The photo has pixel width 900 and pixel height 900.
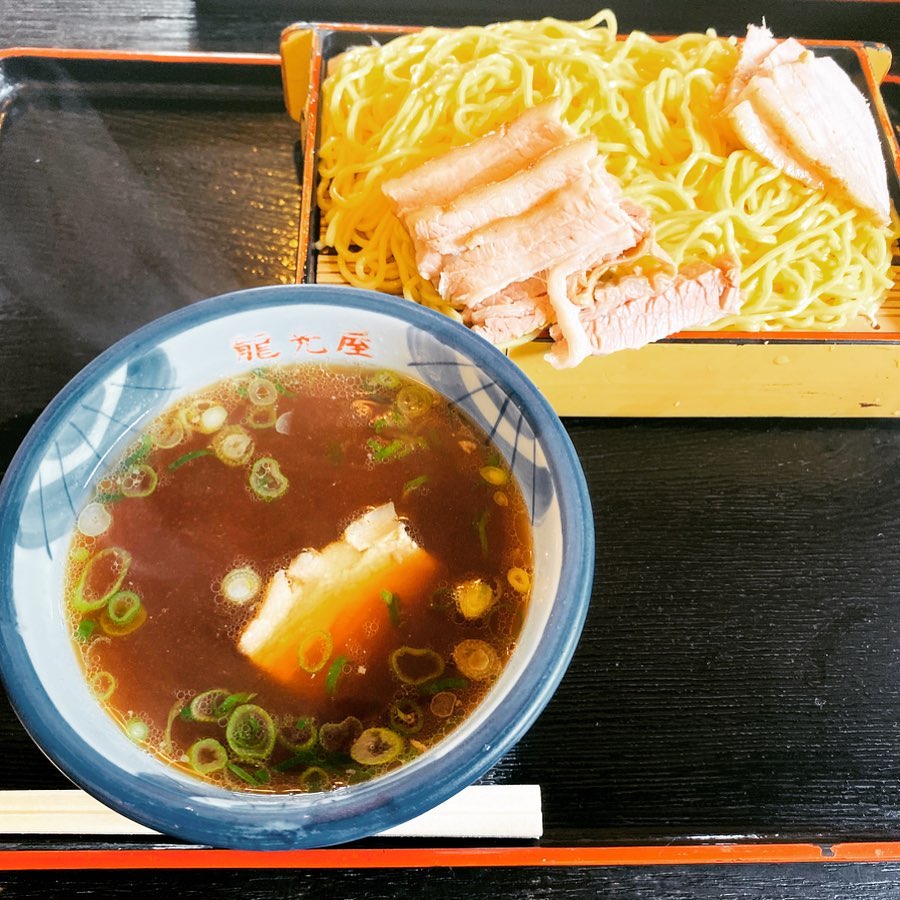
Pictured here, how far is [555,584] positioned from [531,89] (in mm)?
1421

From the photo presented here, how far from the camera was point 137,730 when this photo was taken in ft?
3.73

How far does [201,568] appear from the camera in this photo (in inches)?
50.8

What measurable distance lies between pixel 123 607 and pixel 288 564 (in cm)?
28

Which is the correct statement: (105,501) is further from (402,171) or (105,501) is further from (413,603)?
(402,171)

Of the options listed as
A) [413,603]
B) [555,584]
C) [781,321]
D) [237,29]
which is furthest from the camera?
[237,29]

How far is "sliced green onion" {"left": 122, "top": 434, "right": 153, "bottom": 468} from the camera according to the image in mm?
1363

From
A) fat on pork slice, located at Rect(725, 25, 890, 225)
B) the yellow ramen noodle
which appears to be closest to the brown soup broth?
the yellow ramen noodle

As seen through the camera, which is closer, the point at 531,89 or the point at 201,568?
the point at 201,568

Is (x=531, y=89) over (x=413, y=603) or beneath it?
over

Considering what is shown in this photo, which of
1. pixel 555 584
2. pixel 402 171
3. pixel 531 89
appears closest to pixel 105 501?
pixel 555 584

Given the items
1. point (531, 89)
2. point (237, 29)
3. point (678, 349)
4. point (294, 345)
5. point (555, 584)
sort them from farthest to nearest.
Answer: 1. point (237, 29)
2. point (531, 89)
3. point (678, 349)
4. point (294, 345)
5. point (555, 584)

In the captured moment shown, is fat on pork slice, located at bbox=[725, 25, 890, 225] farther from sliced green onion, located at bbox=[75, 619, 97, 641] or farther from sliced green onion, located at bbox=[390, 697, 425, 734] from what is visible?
sliced green onion, located at bbox=[75, 619, 97, 641]

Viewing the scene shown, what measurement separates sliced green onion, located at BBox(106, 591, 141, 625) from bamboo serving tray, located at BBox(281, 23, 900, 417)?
762 millimetres

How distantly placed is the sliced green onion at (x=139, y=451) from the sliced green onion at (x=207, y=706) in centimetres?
45
